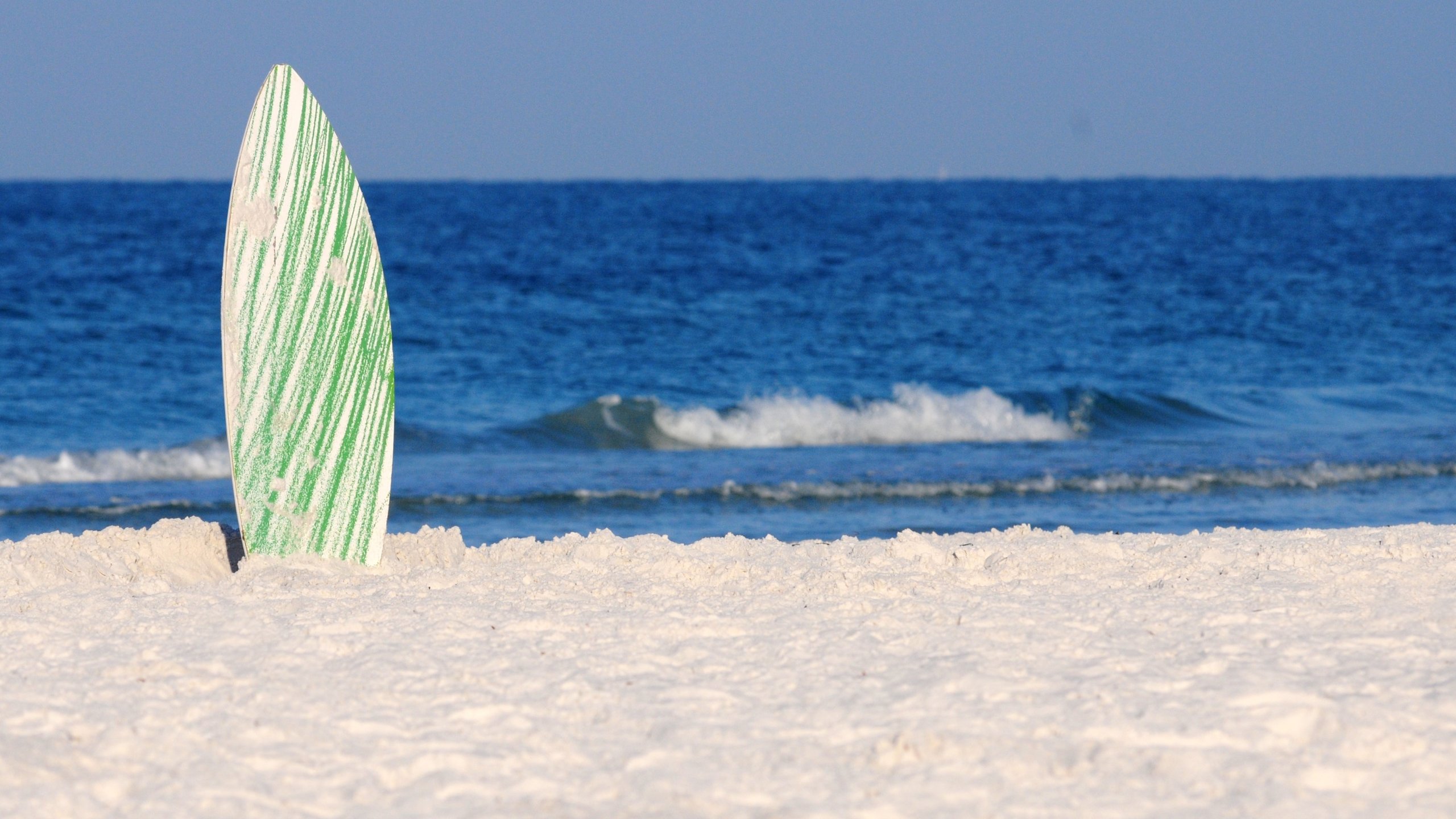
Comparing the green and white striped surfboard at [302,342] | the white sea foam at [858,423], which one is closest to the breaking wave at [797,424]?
the white sea foam at [858,423]

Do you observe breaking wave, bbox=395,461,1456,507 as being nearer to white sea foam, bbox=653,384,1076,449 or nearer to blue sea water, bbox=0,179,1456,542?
blue sea water, bbox=0,179,1456,542

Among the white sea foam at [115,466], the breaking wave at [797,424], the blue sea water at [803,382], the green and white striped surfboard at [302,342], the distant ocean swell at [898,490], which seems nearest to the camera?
the green and white striped surfboard at [302,342]

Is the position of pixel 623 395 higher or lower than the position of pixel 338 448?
lower

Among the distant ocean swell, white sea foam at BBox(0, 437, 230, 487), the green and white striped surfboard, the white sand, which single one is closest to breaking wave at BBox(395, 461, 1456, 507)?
the distant ocean swell

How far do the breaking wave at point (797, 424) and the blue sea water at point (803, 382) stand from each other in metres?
0.03

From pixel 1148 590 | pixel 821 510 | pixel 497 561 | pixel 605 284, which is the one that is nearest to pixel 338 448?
pixel 497 561

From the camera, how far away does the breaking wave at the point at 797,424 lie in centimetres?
1041

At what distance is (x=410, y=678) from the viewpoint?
3.36 m

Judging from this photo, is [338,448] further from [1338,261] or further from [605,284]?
[1338,261]

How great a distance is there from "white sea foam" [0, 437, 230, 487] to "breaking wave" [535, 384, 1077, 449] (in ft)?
8.15

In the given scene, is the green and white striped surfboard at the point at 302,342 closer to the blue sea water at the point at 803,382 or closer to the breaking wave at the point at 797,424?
the blue sea water at the point at 803,382

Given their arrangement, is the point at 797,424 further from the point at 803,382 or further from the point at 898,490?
the point at 898,490

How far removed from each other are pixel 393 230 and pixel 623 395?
1961 centimetres

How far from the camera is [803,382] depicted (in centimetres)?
1300
